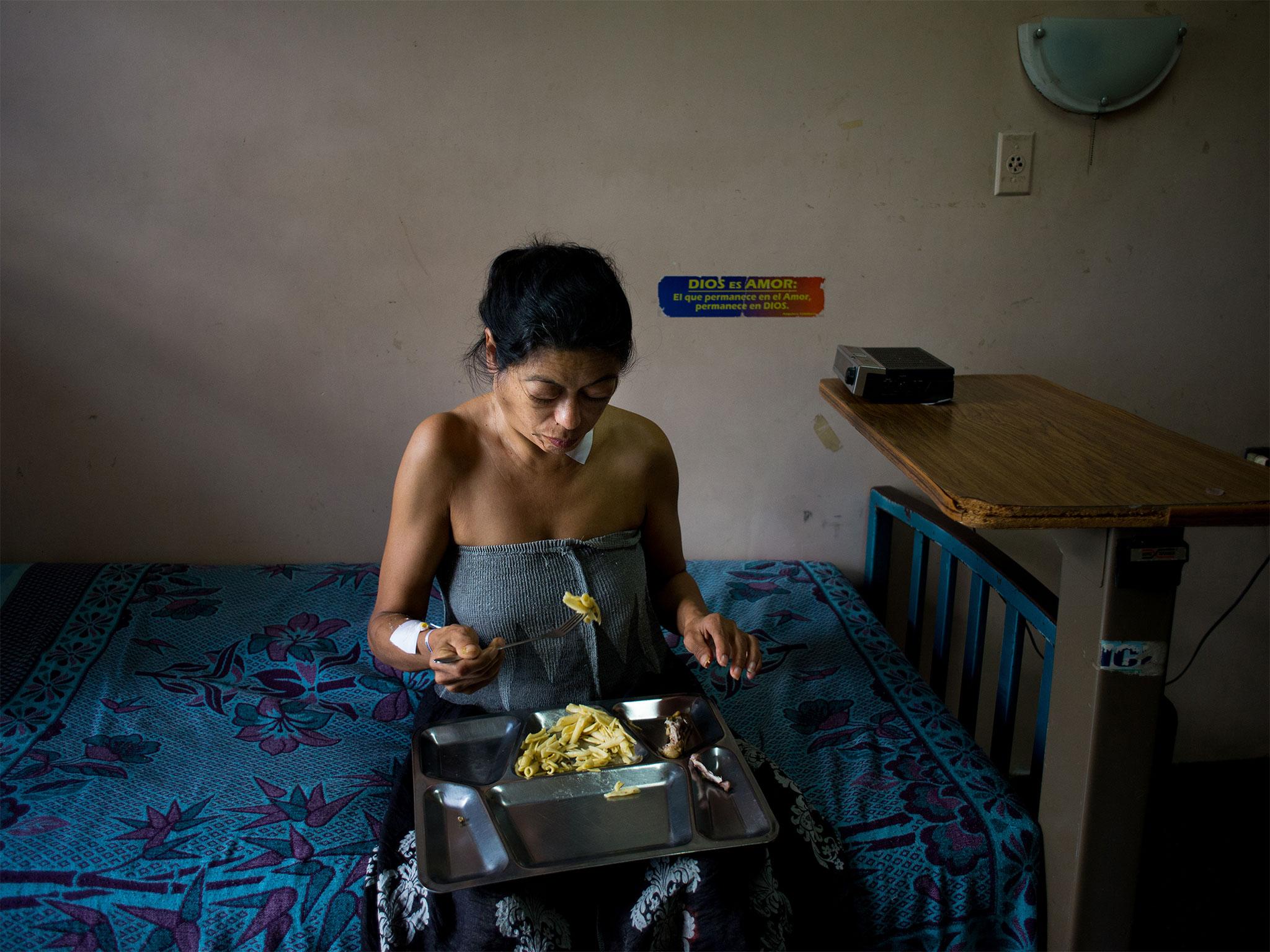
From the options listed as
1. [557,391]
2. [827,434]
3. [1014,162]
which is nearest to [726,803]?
[557,391]

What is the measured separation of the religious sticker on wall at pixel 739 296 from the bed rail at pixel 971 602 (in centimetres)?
59

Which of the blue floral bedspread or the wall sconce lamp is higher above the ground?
the wall sconce lamp

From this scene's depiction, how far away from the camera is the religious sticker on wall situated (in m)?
2.43

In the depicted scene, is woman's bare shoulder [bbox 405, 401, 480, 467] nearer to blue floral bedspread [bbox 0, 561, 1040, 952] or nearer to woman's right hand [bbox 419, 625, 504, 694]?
woman's right hand [bbox 419, 625, 504, 694]

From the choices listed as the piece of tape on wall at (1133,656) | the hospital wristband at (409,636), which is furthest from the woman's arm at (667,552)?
the piece of tape on wall at (1133,656)

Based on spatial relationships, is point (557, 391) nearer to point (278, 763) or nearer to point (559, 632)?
point (559, 632)

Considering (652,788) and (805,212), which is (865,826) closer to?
(652,788)

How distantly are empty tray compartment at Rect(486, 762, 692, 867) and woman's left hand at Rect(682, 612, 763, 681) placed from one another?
8.4 inches

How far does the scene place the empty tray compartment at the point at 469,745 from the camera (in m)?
1.46

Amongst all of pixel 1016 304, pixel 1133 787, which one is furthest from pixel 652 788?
pixel 1016 304

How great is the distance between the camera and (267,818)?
1.52 m

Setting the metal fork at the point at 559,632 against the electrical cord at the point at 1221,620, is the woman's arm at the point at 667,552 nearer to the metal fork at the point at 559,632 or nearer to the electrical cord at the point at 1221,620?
the metal fork at the point at 559,632

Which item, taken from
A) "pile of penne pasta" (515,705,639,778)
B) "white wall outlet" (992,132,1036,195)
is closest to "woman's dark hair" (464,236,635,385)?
"pile of penne pasta" (515,705,639,778)

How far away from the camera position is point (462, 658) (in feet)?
4.45
